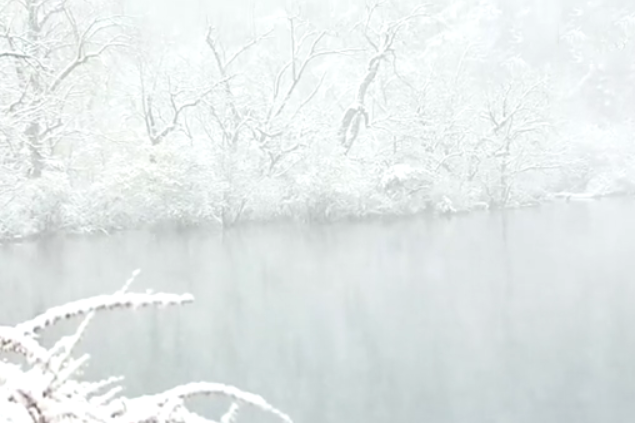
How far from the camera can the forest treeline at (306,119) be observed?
17.4 m

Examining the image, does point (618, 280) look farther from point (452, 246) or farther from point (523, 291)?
point (452, 246)

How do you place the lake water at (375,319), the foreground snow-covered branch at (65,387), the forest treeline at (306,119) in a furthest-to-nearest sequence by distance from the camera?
the forest treeline at (306,119) < the lake water at (375,319) < the foreground snow-covered branch at (65,387)

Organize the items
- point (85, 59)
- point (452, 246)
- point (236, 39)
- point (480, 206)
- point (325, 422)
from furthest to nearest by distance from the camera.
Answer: point (236, 39) → point (480, 206) → point (85, 59) → point (452, 246) → point (325, 422)

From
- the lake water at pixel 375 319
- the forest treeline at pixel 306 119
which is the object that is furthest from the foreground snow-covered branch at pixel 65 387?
the forest treeline at pixel 306 119

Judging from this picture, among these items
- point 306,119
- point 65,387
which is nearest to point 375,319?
point 65,387

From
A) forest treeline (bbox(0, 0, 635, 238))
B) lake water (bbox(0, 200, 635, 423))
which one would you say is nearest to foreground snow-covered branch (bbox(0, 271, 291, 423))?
lake water (bbox(0, 200, 635, 423))

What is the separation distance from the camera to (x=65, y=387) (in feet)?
3.26

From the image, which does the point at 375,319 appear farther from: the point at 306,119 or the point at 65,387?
the point at 306,119

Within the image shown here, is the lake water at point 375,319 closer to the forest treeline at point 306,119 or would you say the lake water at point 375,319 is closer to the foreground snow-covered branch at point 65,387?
the forest treeline at point 306,119

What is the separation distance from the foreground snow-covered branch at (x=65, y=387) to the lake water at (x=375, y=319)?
5147 millimetres

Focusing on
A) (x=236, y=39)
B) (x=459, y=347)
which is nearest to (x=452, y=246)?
(x=459, y=347)

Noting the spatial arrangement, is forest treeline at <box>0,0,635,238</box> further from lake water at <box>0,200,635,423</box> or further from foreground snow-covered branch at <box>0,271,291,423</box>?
foreground snow-covered branch at <box>0,271,291,423</box>

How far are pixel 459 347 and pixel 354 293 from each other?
2.82 metres

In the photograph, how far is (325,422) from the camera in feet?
20.0
